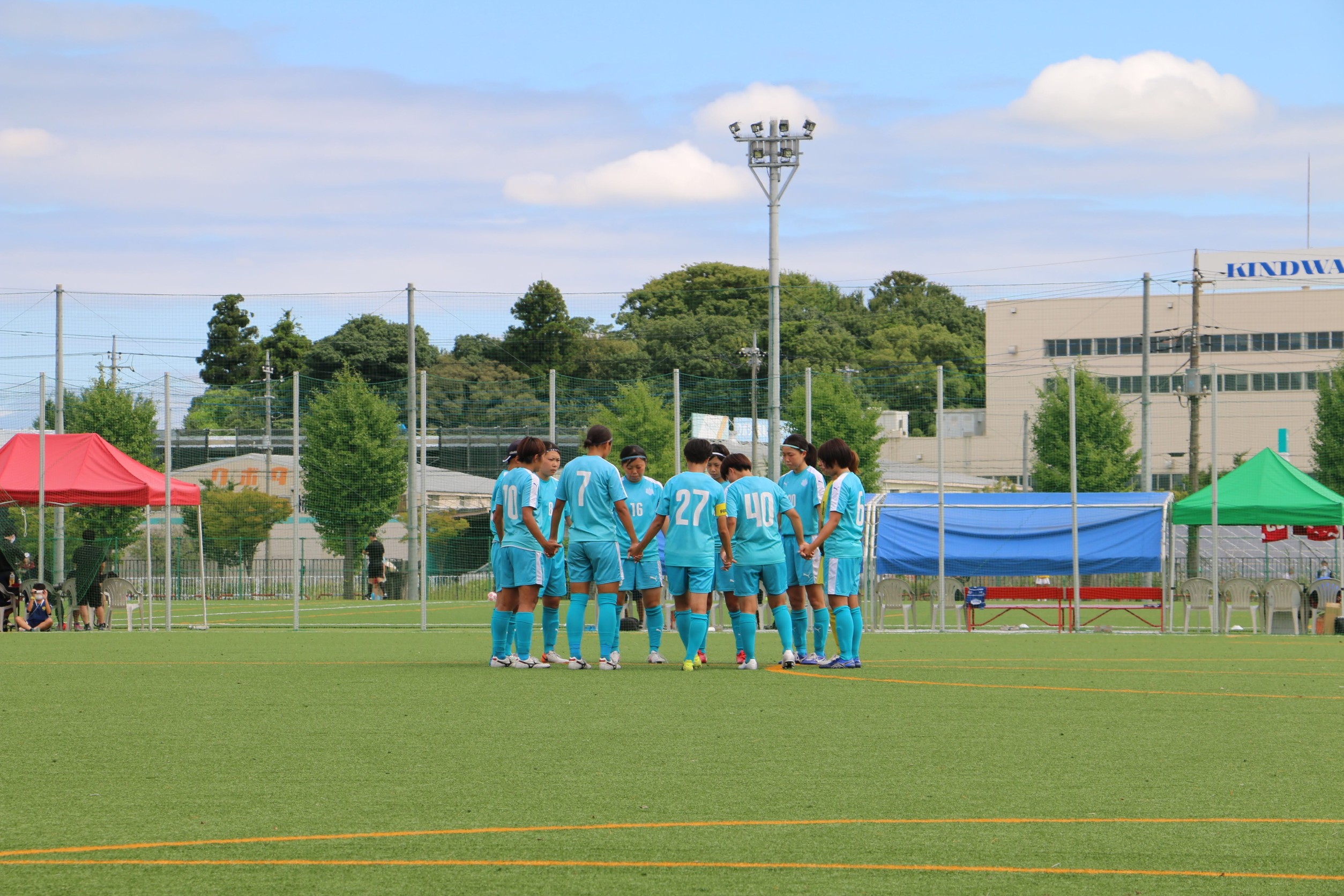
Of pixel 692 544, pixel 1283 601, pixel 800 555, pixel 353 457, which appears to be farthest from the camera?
pixel 353 457

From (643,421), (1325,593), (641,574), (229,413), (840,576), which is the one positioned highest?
(229,413)

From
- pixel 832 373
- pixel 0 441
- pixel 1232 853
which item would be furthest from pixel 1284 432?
pixel 1232 853

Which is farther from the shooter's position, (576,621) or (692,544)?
(692,544)

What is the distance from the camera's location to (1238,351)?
64812 mm

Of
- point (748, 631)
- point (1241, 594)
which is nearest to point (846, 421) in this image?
point (1241, 594)

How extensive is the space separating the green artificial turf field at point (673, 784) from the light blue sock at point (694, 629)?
1.98 feet

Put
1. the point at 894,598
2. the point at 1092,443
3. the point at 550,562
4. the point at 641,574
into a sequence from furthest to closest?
the point at 1092,443
the point at 894,598
the point at 641,574
the point at 550,562

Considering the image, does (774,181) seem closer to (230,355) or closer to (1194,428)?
(1194,428)

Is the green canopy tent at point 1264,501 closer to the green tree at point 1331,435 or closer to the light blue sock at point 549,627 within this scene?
the light blue sock at point 549,627

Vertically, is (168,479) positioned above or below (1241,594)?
above

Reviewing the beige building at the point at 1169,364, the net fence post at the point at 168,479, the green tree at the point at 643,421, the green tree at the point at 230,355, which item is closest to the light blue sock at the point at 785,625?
the net fence post at the point at 168,479

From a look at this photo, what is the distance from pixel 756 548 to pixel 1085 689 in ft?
8.54

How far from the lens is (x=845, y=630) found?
1115 cm

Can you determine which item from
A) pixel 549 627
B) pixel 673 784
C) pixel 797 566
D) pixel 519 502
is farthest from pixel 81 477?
pixel 673 784
